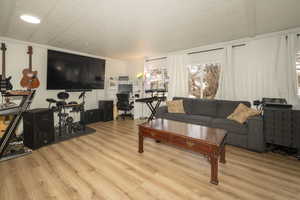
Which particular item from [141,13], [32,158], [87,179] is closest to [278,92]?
[141,13]

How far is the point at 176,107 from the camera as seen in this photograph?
3791 mm

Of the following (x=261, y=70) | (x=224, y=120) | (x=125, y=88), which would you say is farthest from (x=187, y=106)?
(x=125, y=88)

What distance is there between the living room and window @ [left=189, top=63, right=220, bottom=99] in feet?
0.10

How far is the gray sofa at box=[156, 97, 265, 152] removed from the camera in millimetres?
2502

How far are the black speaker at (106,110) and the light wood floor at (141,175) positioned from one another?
6.88 ft

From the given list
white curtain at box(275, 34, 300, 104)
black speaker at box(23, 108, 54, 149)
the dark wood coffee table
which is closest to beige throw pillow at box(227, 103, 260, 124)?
white curtain at box(275, 34, 300, 104)

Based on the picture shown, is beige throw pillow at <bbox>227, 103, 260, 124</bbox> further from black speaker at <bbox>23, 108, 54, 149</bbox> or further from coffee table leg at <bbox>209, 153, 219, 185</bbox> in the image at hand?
black speaker at <bbox>23, 108, 54, 149</bbox>

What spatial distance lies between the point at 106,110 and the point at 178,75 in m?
2.68

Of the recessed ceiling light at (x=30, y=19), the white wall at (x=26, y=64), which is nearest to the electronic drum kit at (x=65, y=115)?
the white wall at (x=26, y=64)

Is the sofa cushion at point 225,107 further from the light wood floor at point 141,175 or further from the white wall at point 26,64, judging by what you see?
the white wall at point 26,64

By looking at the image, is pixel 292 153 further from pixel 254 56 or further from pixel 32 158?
pixel 32 158

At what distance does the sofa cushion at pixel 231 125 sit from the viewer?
8.61 feet

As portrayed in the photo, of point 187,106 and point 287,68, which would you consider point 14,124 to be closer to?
point 187,106

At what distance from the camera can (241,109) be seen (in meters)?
2.93
